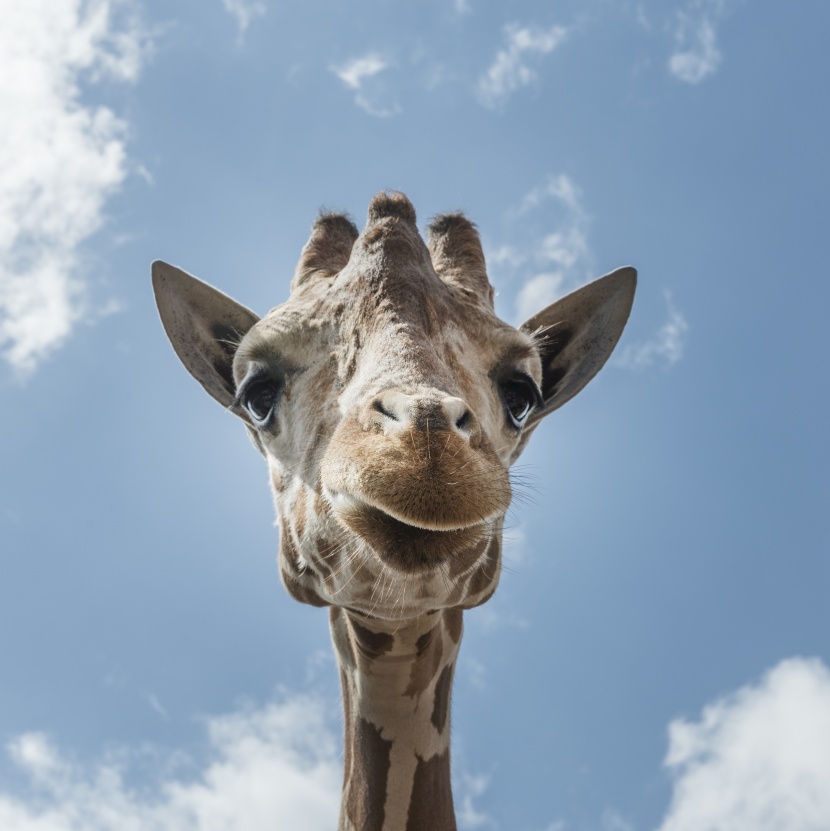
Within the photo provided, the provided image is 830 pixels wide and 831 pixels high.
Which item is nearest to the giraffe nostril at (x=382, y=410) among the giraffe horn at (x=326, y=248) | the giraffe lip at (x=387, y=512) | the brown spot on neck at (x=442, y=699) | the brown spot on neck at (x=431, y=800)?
the giraffe lip at (x=387, y=512)

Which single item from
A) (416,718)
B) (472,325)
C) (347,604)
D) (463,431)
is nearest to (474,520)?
(463,431)

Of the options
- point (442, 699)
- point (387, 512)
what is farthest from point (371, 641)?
point (387, 512)

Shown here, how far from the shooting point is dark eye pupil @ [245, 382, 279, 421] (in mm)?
4887

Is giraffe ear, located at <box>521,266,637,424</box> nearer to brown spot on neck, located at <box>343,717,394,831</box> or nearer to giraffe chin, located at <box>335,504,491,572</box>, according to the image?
brown spot on neck, located at <box>343,717,394,831</box>

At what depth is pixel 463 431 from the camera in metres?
3.33

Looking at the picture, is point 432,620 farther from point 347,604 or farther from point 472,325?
point 472,325

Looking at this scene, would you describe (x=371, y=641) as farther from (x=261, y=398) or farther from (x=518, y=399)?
(x=518, y=399)

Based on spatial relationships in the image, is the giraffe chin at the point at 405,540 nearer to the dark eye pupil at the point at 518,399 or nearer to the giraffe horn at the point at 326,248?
the dark eye pupil at the point at 518,399

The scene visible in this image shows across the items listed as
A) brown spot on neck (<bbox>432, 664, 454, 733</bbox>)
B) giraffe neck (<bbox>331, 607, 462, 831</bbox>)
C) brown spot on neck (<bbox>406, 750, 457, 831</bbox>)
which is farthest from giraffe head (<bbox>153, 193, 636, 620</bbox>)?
brown spot on neck (<bbox>406, 750, 457, 831</bbox>)

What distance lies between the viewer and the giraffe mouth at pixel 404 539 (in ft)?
11.0

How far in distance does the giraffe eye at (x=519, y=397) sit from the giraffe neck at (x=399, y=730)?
134 centimetres

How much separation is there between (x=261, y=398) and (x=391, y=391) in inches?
67.0

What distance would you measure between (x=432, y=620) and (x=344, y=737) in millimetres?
1523

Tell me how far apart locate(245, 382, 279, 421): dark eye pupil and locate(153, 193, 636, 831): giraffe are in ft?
0.03
